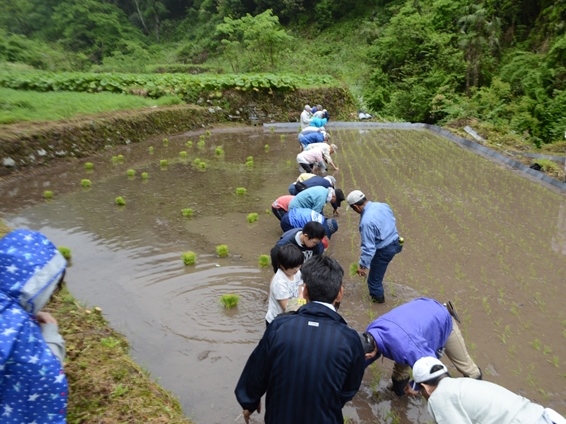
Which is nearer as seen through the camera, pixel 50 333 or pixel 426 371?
pixel 50 333

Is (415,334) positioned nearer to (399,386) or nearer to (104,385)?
(399,386)

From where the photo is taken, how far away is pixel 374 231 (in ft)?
14.1

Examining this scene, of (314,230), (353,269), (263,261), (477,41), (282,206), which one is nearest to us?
(314,230)

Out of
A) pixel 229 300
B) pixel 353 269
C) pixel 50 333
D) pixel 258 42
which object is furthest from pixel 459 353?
pixel 258 42

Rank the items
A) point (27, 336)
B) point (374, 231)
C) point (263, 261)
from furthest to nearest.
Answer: point (263, 261)
point (374, 231)
point (27, 336)

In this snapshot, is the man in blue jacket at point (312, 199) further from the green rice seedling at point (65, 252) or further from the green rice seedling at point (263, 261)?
the green rice seedling at point (65, 252)

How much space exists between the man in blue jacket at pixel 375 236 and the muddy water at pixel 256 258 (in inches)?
22.3

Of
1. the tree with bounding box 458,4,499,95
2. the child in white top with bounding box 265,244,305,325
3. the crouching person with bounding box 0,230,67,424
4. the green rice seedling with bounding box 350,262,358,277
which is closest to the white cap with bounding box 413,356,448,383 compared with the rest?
the child in white top with bounding box 265,244,305,325

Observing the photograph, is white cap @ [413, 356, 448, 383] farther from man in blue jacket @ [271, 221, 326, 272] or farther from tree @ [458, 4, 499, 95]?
tree @ [458, 4, 499, 95]

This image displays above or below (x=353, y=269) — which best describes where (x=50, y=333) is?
above

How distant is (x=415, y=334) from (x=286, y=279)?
3.46 feet

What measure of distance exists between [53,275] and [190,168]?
8.93 metres

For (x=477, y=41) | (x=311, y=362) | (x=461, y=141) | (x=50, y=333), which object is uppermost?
(x=477, y=41)

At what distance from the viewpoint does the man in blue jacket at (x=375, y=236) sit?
4.30 m
